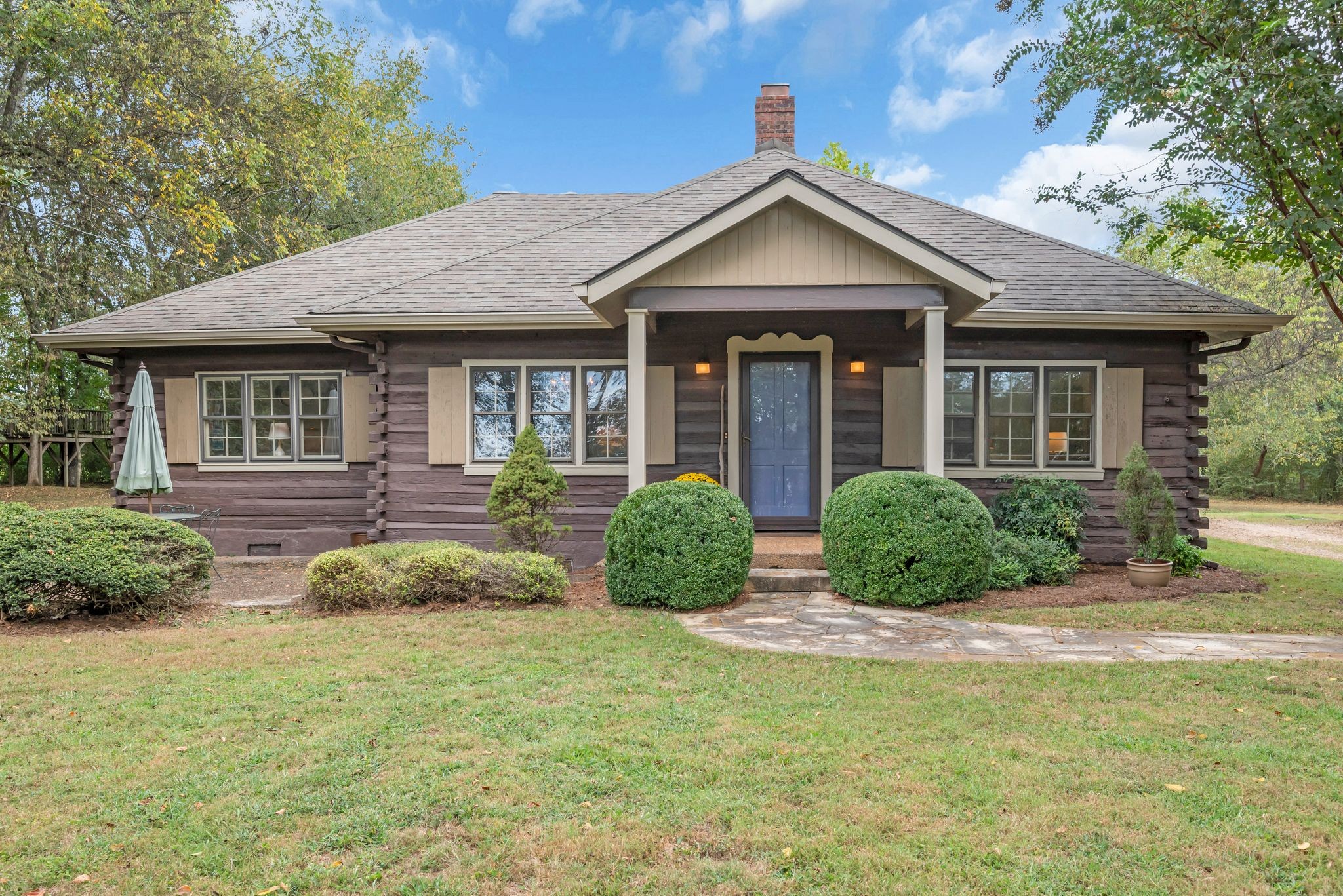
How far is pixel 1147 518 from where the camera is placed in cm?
796

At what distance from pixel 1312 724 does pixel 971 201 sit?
1406 inches

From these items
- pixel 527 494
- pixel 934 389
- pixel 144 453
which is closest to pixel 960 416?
pixel 934 389

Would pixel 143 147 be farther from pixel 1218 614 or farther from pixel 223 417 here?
pixel 1218 614

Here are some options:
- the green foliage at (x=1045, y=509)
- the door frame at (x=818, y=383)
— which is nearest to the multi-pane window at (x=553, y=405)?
the door frame at (x=818, y=383)

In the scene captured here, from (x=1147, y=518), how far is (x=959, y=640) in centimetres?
359

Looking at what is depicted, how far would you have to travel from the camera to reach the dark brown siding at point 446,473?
9.61 metres

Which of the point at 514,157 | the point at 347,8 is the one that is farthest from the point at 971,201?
the point at 347,8

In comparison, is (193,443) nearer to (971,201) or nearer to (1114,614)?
(1114,614)

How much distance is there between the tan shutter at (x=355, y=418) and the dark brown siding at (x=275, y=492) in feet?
0.60

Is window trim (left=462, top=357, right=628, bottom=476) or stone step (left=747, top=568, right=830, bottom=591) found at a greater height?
window trim (left=462, top=357, right=628, bottom=476)

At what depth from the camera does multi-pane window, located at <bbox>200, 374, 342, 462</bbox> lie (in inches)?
408

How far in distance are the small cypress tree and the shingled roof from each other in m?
1.88

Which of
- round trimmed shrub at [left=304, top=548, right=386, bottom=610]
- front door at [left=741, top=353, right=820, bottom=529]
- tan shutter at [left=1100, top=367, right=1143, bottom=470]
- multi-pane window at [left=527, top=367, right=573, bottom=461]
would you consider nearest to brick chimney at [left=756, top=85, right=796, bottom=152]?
front door at [left=741, top=353, right=820, bottom=529]

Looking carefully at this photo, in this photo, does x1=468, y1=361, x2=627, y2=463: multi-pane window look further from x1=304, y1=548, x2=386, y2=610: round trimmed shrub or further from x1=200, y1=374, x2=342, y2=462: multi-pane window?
x1=304, y1=548, x2=386, y2=610: round trimmed shrub
